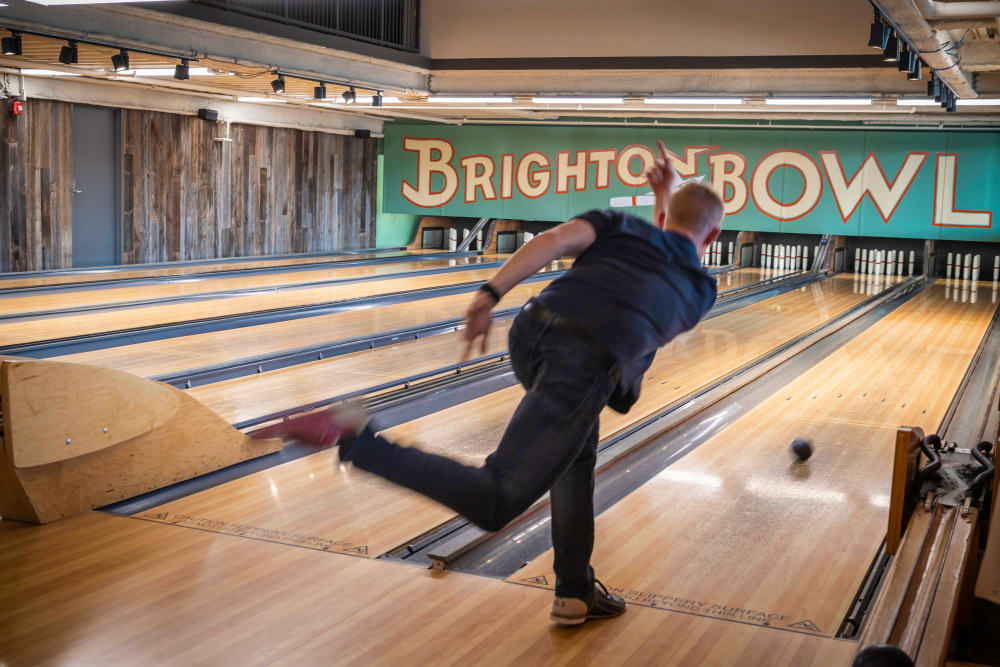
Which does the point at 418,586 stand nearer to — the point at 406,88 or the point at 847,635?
the point at 847,635

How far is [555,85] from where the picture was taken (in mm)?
9328

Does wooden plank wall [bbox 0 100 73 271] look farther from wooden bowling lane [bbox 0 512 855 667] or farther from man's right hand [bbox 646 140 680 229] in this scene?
man's right hand [bbox 646 140 680 229]

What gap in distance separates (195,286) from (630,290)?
773cm

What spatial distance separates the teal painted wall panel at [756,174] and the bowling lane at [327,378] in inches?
260

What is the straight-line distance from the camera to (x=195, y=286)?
907cm

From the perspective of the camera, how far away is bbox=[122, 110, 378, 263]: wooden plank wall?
1099cm

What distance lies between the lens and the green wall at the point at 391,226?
1505 cm

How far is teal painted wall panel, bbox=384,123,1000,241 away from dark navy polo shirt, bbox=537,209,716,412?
1036 cm

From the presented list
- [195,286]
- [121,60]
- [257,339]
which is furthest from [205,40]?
[195,286]

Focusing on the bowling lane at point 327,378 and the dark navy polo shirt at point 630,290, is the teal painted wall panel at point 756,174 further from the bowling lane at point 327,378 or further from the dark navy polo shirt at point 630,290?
the dark navy polo shirt at point 630,290

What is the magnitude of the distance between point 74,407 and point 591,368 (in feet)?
5.85

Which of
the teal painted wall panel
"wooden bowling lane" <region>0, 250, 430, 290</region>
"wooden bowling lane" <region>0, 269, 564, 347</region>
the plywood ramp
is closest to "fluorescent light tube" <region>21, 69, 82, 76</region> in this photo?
"wooden bowling lane" <region>0, 250, 430, 290</region>

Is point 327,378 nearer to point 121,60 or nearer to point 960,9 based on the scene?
point 121,60

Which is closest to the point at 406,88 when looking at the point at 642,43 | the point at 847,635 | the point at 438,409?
the point at 642,43
